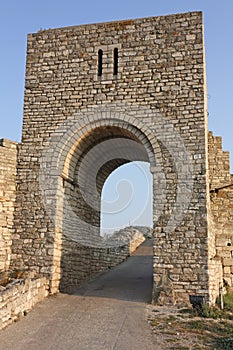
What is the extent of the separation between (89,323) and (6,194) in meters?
4.33

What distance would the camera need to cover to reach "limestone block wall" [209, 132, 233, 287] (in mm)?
10664

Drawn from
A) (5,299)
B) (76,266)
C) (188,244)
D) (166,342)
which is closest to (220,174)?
(188,244)

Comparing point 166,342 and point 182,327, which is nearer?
point 166,342

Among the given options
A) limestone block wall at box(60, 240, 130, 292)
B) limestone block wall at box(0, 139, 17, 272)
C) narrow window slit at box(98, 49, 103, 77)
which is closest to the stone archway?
limestone block wall at box(60, 240, 130, 292)

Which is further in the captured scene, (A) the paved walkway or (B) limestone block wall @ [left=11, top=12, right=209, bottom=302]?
(B) limestone block wall @ [left=11, top=12, right=209, bottom=302]

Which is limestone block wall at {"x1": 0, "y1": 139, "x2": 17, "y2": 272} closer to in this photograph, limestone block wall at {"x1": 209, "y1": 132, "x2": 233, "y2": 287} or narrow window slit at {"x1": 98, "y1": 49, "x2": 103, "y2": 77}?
narrow window slit at {"x1": 98, "y1": 49, "x2": 103, "y2": 77}

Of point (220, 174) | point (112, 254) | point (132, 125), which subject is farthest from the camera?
point (112, 254)

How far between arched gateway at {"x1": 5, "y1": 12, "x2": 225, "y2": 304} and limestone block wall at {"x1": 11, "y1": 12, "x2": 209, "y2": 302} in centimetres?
3

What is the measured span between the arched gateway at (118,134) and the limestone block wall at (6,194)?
0.17 metres

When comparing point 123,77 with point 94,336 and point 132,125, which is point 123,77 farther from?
point 94,336

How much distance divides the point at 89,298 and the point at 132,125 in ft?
15.2

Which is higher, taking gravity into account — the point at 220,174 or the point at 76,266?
the point at 220,174

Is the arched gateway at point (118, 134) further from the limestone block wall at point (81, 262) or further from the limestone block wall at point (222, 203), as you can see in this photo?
the limestone block wall at point (222, 203)

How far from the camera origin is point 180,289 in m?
8.91
